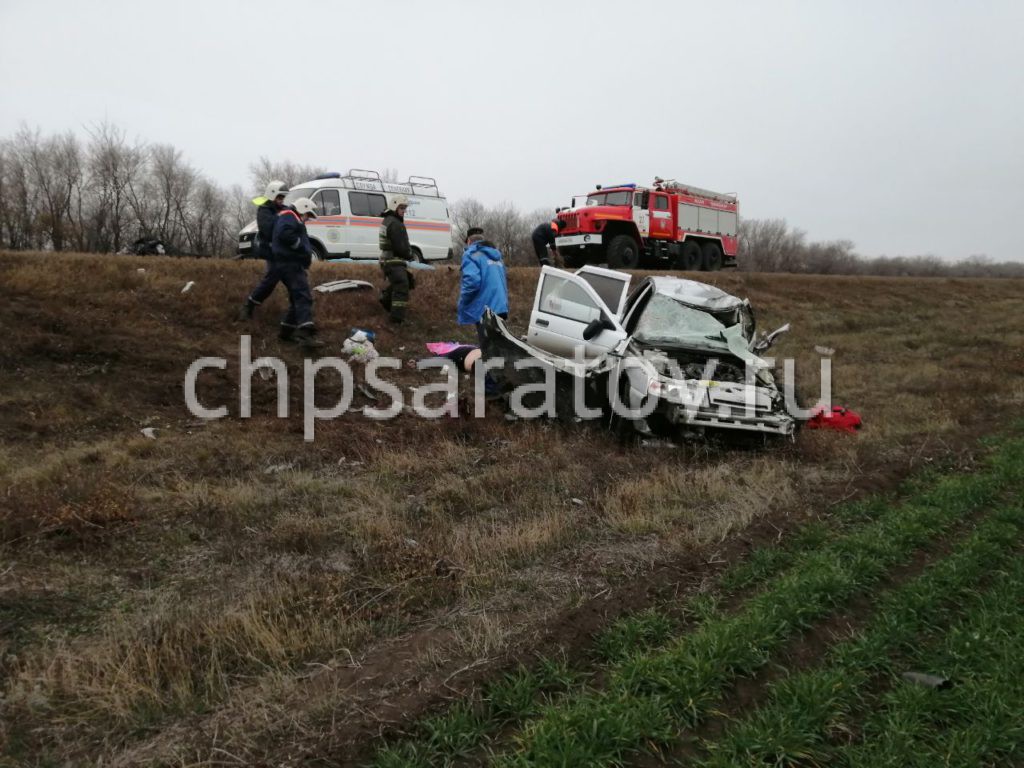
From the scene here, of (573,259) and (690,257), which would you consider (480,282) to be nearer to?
(573,259)

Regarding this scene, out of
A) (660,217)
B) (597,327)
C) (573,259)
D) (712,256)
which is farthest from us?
(712,256)

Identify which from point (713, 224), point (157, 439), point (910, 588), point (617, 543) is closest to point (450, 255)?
point (713, 224)

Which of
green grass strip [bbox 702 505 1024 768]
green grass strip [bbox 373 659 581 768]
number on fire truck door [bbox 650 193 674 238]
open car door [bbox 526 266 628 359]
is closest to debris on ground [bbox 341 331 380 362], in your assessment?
open car door [bbox 526 266 628 359]

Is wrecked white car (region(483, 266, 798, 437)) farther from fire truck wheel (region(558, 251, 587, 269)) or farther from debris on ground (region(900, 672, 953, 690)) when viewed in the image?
fire truck wheel (region(558, 251, 587, 269))

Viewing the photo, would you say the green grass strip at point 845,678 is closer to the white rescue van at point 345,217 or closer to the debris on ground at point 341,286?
the debris on ground at point 341,286

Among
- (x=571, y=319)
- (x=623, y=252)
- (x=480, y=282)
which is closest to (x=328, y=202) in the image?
(x=480, y=282)

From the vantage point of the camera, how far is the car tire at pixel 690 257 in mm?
17828

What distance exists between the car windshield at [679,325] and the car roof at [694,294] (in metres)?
0.06

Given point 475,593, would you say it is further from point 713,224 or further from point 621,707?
point 713,224

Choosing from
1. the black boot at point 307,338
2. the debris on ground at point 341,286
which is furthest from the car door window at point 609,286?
the debris on ground at point 341,286

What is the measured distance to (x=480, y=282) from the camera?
7961 millimetres

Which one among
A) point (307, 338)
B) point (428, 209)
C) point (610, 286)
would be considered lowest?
point (307, 338)

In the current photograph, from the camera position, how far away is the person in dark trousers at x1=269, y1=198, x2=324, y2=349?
7801mm

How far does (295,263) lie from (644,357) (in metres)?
4.51
